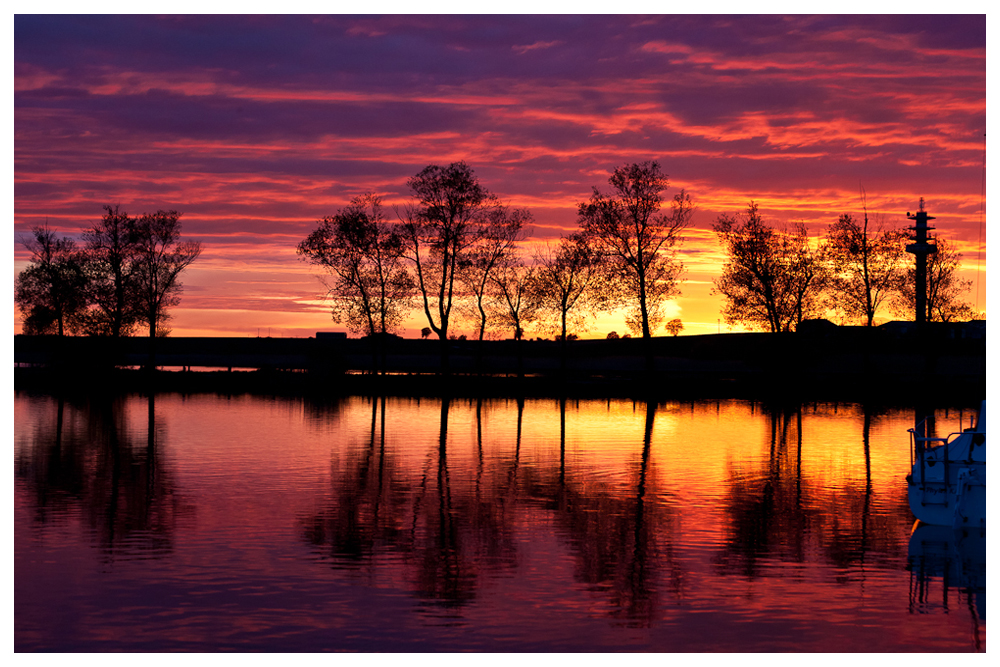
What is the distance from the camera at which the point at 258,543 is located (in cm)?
1759

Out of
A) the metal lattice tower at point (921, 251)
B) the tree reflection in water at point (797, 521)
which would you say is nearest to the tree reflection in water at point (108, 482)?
the tree reflection in water at point (797, 521)

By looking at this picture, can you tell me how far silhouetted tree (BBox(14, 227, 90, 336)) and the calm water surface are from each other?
53.4m

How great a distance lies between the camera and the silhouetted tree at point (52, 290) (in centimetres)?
8438

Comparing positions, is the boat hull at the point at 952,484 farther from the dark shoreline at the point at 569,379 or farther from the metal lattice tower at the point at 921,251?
the metal lattice tower at the point at 921,251

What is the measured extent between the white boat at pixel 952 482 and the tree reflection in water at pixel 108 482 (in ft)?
41.6

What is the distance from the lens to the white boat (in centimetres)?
1898

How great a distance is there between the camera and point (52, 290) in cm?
8531

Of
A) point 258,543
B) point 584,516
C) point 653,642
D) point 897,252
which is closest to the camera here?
point 653,642

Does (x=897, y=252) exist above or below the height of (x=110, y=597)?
above

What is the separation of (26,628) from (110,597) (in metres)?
1.34

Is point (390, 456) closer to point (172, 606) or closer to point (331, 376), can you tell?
point (172, 606)

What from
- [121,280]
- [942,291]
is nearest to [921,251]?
[942,291]

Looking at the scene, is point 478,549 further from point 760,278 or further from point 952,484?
point 760,278
